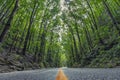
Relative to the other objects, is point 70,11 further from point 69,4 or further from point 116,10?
point 116,10

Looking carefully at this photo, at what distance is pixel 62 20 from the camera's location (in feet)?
158

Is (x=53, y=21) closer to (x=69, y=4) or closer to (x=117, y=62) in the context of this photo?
(x=69, y=4)

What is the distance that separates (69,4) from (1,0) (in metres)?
17.1

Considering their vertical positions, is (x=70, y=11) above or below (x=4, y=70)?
below

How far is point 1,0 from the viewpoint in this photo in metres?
26.6

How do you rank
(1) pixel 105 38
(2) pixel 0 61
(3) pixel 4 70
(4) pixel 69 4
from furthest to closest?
1. (4) pixel 69 4
2. (1) pixel 105 38
3. (2) pixel 0 61
4. (3) pixel 4 70

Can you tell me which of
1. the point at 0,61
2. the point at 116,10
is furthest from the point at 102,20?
the point at 0,61

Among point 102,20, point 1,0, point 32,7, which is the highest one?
point 1,0

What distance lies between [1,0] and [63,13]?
69.6 feet

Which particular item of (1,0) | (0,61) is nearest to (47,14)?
(1,0)

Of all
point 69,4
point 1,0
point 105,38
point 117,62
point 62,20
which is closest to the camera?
point 117,62

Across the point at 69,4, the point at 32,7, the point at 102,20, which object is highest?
the point at 32,7

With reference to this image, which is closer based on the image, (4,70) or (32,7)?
(4,70)

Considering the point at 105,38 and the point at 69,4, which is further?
the point at 69,4
